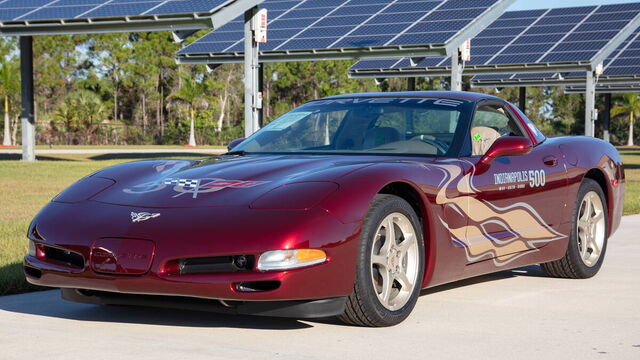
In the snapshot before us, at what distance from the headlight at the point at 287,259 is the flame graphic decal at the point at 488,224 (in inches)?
Result: 43.1

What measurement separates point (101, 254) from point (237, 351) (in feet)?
2.87

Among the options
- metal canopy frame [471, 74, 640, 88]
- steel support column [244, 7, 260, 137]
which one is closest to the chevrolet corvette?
steel support column [244, 7, 260, 137]

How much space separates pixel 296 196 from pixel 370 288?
0.59m

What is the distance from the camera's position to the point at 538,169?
21.1 feet

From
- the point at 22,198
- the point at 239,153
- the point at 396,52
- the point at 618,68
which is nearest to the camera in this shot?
the point at 239,153

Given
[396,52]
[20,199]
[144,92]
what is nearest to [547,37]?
[396,52]

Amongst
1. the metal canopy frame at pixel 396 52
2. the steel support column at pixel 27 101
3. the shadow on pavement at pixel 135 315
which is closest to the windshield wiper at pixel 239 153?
the shadow on pavement at pixel 135 315

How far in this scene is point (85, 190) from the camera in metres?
5.25

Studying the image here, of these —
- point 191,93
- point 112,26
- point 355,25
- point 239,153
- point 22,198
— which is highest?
point 355,25

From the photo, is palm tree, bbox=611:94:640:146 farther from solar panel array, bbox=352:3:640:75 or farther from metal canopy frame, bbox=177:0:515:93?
metal canopy frame, bbox=177:0:515:93

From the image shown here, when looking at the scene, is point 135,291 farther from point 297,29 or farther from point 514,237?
point 297,29

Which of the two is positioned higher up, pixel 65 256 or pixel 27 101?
pixel 27 101

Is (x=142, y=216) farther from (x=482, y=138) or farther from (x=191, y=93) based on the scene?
(x=191, y=93)

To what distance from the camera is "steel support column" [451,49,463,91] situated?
23.2 meters
